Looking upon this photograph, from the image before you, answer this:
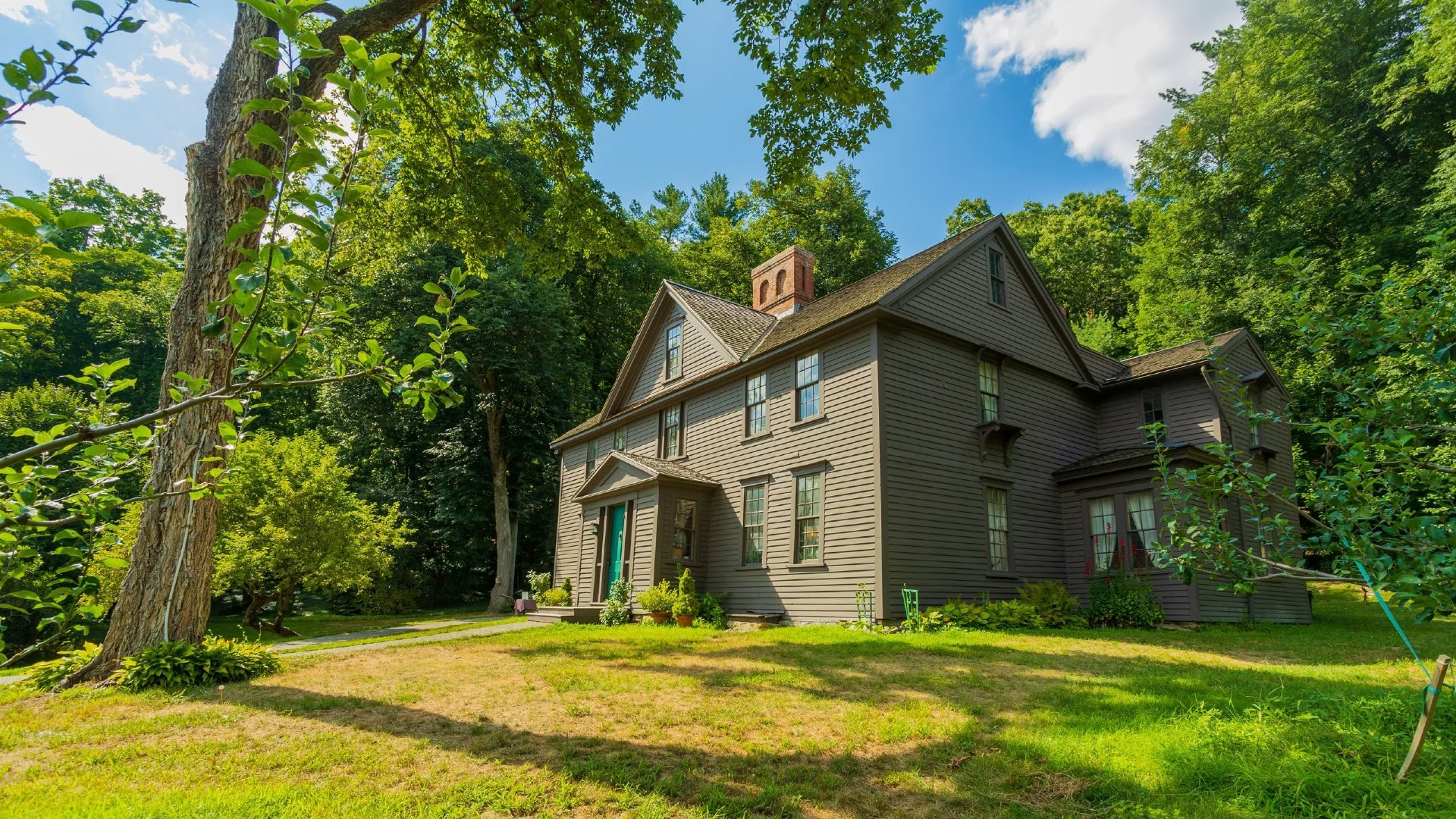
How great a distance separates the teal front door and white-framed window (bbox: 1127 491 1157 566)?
11402 millimetres

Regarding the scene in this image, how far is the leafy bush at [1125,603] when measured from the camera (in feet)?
44.7

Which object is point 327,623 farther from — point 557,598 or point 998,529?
point 998,529

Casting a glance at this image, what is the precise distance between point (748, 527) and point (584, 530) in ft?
20.8

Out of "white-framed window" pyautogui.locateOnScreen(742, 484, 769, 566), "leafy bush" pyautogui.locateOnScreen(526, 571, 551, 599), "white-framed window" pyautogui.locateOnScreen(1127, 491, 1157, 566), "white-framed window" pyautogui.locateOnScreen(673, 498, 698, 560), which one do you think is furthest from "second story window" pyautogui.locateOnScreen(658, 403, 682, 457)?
"white-framed window" pyautogui.locateOnScreen(1127, 491, 1157, 566)

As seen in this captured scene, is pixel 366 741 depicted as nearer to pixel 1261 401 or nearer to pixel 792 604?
pixel 792 604

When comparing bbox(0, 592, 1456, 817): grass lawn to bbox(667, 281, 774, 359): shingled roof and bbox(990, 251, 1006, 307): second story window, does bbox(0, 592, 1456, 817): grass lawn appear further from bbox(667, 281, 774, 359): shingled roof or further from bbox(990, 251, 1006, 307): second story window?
bbox(667, 281, 774, 359): shingled roof

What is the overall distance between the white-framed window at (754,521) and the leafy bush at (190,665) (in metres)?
9.27

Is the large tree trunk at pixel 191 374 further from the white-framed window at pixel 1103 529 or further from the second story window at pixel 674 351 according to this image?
the white-framed window at pixel 1103 529

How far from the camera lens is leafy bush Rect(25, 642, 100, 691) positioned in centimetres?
749

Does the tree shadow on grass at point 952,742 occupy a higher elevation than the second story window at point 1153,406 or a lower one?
lower

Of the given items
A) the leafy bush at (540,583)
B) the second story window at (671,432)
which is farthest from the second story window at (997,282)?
the leafy bush at (540,583)

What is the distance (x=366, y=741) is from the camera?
5641mm

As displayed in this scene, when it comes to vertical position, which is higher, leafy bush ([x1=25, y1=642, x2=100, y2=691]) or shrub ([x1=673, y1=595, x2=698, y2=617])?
shrub ([x1=673, y1=595, x2=698, y2=617])

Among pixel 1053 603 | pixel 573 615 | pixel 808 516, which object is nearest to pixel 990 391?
Answer: pixel 1053 603
